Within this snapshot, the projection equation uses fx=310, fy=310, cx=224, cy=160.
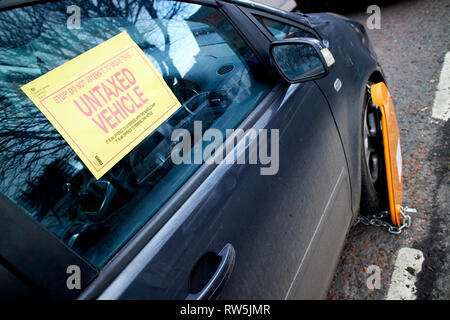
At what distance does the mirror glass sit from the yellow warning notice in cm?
69

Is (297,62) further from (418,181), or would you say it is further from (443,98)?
(443,98)

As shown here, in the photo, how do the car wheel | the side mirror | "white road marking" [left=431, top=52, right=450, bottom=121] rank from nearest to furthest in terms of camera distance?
the side mirror → the car wheel → "white road marking" [left=431, top=52, right=450, bottom=121]

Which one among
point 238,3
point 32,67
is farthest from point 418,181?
point 32,67

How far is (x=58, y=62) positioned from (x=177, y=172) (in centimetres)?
50

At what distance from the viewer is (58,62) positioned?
0.95 m

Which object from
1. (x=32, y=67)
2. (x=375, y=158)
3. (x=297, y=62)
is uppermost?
(x=32, y=67)

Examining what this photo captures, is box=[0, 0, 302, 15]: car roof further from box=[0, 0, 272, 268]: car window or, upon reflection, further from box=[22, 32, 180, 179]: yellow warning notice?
box=[22, 32, 180, 179]: yellow warning notice

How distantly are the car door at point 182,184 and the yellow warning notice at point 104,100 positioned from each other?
32mm

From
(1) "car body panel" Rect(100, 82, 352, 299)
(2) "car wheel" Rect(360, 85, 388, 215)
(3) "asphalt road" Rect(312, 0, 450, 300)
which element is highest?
(1) "car body panel" Rect(100, 82, 352, 299)

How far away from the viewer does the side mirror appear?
4.64 ft

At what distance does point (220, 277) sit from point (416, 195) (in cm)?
198

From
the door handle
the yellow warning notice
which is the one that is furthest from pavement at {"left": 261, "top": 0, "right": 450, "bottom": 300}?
the yellow warning notice

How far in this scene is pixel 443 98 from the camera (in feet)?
9.82

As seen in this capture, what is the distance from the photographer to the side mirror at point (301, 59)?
1.41m
